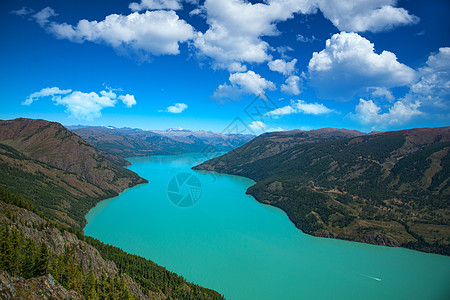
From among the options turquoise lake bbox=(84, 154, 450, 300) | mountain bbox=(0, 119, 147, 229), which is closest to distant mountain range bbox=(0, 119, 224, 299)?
mountain bbox=(0, 119, 147, 229)

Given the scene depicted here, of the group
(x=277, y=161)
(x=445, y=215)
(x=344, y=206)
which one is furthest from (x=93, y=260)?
(x=277, y=161)

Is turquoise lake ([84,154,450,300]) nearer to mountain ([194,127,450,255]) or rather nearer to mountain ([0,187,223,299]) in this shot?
mountain ([194,127,450,255])

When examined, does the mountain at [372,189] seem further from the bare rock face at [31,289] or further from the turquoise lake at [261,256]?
the bare rock face at [31,289]

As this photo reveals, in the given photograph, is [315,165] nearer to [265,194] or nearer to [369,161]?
[369,161]

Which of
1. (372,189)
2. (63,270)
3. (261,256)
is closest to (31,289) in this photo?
(63,270)

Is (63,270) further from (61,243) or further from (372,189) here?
(372,189)

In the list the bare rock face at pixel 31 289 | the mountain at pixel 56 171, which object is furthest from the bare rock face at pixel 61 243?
the mountain at pixel 56 171

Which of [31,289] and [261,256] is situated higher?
[31,289]
